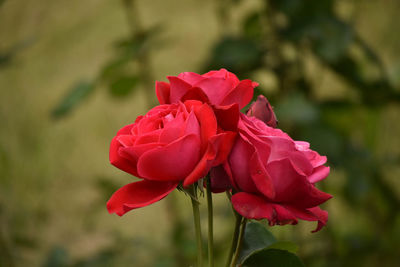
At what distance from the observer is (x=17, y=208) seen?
3.62 ft

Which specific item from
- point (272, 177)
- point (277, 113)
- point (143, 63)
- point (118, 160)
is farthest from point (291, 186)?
point (143, 63)

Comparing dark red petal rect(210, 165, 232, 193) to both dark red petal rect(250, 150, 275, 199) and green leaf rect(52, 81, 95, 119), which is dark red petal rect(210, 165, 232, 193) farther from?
green leaf rect(52, 81, 95, 119)

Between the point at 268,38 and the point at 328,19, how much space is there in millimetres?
147

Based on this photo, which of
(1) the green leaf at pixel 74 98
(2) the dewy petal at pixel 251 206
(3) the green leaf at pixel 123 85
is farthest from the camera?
(3) the green leaf at pixel 123 85

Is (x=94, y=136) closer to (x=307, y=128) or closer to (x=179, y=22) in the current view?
(x=179, y=22)

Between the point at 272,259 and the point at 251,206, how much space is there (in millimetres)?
68

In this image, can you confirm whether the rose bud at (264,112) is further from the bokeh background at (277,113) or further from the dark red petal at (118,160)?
the bokeh background at (277,113)

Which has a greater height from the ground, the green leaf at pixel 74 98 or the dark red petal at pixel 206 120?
the dark red petal at pixel 206 120

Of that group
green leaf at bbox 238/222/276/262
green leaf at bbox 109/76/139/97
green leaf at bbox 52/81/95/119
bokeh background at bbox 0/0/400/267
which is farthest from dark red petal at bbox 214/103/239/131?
green leaf at bbox 109/76/139/97

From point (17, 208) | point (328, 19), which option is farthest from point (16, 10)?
point (328, 19)

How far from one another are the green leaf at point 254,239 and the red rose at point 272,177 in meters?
0.06

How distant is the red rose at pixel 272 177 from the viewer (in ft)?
0.88

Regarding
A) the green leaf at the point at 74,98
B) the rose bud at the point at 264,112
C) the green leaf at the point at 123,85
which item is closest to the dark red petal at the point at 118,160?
the rose bud at the point at 264,112

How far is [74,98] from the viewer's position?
0.87m
